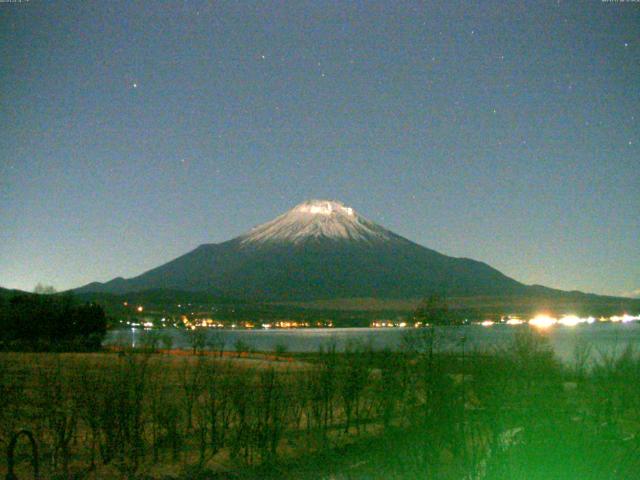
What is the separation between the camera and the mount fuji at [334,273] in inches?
6368

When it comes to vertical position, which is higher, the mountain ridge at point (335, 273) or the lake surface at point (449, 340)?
the mountain ridge at point (335, 273)

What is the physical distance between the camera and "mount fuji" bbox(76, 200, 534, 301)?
161750mm

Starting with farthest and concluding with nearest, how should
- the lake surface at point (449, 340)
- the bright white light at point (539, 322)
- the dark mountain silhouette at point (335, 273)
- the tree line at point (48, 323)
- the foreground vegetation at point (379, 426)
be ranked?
the dark mountain silhouette at point (335, 273) < the tree line at point (48, 323) < the bright white light at point (539, 322) < the lake surface at point (449, 340) < the foreground vegetation at point (379, 426)

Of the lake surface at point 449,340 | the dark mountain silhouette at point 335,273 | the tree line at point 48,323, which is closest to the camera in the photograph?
the lake surface at point 449,340

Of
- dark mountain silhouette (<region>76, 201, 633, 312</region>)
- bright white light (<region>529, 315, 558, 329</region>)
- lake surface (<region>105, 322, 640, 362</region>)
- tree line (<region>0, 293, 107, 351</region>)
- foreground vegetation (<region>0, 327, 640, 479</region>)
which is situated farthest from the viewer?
dark mountain silhouette (<region>76, 201, 633, 312</region>)

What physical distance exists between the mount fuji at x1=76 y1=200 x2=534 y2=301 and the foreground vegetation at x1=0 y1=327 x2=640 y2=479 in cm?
13224

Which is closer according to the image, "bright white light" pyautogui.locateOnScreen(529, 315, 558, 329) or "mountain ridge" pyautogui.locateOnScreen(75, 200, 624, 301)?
"bright white light" pyautogui.locateOnScreen(529, 315, 558, 329)

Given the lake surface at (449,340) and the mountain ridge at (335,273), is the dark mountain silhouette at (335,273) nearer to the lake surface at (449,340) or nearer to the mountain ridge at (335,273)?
the mountain ridge at (335,273)

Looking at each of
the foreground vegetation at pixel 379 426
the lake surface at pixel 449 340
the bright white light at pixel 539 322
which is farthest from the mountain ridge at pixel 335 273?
the foreground vegetation at pixel 379 426

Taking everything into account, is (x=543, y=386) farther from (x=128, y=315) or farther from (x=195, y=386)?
(x=128, y=315)

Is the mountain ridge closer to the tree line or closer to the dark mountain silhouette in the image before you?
the dark mountain silhouette

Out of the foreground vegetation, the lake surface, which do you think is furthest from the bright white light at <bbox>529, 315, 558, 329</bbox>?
the foreground vegetation

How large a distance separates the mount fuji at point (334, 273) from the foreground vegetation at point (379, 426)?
132236 millimetres

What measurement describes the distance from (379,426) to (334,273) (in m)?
159
